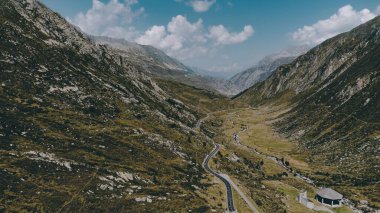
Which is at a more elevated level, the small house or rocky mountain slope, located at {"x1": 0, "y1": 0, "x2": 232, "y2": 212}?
rocky mountain slope, located at {"x1": 0, "y1": 0, "x2": 232, "y2": 212}

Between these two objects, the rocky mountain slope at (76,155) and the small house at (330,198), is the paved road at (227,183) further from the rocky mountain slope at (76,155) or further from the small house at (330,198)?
the small house at (330,198)

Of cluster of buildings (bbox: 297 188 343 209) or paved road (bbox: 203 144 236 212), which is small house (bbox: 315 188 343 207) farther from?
paved road (bbox: 203 144 236 212)

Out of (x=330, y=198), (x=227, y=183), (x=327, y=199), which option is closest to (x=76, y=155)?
(x=227, y=183)

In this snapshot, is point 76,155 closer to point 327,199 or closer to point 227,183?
point 227,183

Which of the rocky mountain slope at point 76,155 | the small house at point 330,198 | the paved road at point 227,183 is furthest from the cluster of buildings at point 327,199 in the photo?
the rocky mountain slope at point 76,155

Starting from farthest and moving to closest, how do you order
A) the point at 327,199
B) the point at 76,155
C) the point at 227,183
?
the point at 227,183, the point at 327,199, the point at 76,155

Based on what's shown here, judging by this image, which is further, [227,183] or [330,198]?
[227,183]

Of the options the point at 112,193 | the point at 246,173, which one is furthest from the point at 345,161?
the point at 112,193

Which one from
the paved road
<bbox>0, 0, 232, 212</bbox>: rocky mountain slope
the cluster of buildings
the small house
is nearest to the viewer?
<bbox>0, 0, 232, 212</bbox>: rocky mountain slope

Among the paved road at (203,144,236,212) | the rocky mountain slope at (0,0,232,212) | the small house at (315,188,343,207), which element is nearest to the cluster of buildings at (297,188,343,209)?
the small house at (315,188,343,207)
